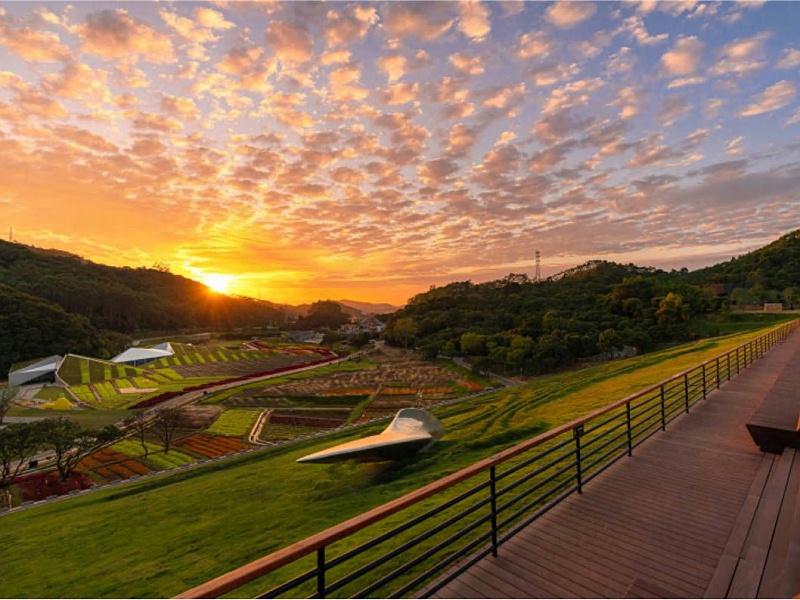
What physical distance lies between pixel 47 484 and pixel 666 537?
1210 inches

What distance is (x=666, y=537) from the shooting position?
4.38 meters

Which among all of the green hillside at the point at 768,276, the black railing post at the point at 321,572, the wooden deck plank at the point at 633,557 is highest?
the green hillside at the point at 768,276

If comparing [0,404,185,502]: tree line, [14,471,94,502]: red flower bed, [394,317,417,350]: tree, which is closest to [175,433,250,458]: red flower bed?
[0,404,185,502]: tree line

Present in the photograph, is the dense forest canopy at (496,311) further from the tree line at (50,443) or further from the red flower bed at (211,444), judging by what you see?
the tree line at (50,443)

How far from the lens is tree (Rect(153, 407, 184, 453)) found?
27.9 metres

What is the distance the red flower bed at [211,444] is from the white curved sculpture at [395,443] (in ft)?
49.8

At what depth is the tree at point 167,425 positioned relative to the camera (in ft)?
91.6

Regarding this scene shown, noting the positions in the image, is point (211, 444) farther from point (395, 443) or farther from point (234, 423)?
point (395, 443)

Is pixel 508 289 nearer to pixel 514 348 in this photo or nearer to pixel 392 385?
pixel 514 348

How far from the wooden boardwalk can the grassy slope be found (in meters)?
6.58

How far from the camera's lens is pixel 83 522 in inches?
601

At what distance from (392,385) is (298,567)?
38.3m

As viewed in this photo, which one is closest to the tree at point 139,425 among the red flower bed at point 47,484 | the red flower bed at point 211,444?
the red flower bed at point 211,444

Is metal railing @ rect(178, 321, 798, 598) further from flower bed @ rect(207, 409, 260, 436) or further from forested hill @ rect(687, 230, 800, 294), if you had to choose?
forested hill @ rect(687, 230, 800, 294)
